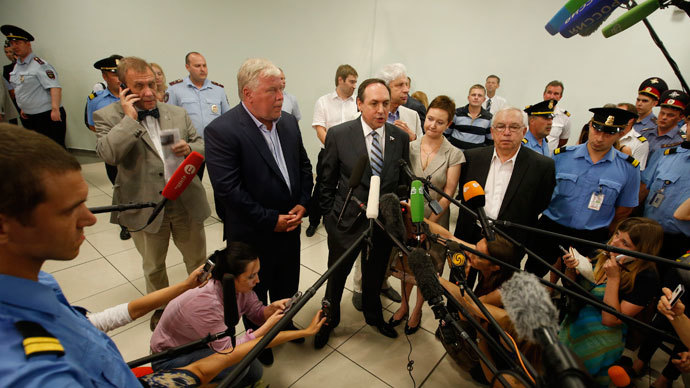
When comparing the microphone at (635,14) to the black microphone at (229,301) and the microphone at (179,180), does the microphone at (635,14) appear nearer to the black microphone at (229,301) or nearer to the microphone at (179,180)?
the black microphone at (229,301)

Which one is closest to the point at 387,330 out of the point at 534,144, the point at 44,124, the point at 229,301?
the point at 229,301

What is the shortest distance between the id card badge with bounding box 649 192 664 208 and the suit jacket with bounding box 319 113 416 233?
1.94 m

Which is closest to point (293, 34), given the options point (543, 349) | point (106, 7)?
point (106, 7)

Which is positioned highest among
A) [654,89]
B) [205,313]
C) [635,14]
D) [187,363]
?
[654,89]

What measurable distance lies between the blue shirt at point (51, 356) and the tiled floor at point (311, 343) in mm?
1487

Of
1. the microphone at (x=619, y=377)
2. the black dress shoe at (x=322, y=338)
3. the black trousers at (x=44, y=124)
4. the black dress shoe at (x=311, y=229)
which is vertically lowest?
the black dress shoe at (x=322, y=338)

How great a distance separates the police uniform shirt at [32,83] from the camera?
4359 millimetres

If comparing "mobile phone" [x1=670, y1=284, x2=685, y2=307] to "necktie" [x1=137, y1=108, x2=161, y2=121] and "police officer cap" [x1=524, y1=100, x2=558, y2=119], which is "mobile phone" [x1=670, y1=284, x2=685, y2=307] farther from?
"necktie" [x1=137, y1=108, x2=161, y2=121]

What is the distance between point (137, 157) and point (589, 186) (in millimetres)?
3029

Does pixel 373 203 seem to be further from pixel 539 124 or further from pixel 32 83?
pixel 32 83

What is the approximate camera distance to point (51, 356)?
0.51 metres

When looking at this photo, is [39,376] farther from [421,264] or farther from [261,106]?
[261,106]

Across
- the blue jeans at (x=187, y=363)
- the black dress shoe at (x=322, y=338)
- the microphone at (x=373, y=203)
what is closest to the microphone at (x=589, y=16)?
the microphone at (x=373, y=203)

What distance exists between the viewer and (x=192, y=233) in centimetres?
224
